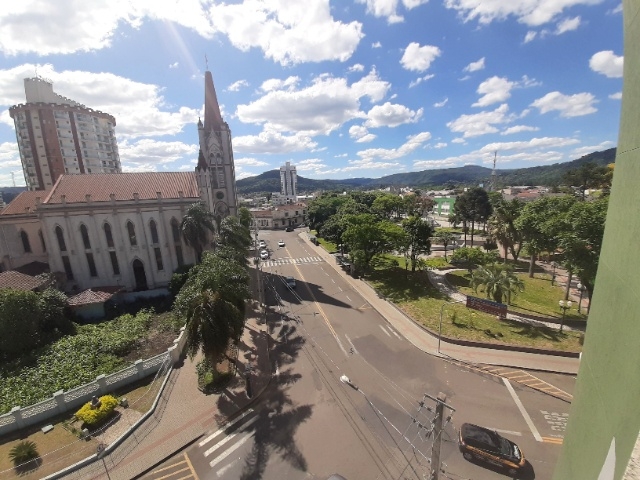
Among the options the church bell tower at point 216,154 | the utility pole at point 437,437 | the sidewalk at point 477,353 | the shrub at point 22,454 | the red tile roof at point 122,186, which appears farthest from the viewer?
the church bell tower at point 216,154

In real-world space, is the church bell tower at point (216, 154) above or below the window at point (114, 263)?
above

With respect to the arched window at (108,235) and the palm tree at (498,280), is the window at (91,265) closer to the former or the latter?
the arched window at (108,235)

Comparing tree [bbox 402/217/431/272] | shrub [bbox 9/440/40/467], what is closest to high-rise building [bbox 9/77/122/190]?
shrub [bbox 9/440/40/467]

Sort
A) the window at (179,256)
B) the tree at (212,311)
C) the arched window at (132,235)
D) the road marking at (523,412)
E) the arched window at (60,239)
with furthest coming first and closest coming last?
the window at (179,256), the arched window at (132,235), the arched window at (60,239), the tree at (212,311), the road marking at (523,412)

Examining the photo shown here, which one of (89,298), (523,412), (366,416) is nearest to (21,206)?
(89,298)

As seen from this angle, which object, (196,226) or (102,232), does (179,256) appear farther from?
(102,232)

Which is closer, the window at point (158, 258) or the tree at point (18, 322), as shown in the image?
the tree at point (18, 322)

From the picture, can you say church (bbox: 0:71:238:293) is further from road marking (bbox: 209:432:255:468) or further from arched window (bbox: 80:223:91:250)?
road marking (bbox: 209:432:255:468)

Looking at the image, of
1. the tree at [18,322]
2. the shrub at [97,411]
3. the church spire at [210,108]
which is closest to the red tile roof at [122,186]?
the church spire at [210,108]
